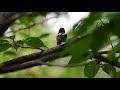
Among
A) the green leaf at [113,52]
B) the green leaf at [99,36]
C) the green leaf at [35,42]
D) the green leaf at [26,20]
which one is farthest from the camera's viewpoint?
the green leaf at [26,20]

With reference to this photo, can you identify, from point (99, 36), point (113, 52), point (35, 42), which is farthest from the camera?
point (35, 42)

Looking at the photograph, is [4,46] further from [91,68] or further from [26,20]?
[26,20]

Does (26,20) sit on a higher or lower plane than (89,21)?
higher

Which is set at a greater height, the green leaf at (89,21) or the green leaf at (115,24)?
the green leaf at (89,21)

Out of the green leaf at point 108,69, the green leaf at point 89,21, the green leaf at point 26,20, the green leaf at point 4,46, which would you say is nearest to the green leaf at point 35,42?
the green leaf at point 4,46

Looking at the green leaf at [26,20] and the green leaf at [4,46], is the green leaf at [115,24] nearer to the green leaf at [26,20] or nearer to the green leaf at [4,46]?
the green leaf at [4,46]

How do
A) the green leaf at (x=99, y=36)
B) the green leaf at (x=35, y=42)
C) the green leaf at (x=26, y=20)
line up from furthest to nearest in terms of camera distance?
the green leaf at (x=26, y=20) → the green leaf at (x=35, y=42) → the green leaf at (x=99, y=36)

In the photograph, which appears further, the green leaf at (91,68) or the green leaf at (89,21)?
the green leaf at (91,68)

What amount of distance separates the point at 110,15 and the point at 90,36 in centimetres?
6

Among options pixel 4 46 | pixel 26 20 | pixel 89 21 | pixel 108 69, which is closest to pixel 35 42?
pixel 4 46

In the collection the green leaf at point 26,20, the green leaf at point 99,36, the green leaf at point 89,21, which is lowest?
the green leaf at point 99,36
